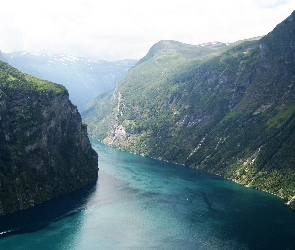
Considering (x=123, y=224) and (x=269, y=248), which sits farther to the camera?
(x=123, y=224)

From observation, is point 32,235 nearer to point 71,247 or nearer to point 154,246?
point 71,247

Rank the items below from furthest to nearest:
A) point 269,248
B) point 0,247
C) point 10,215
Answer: point 10,215 < point 269,248 < point 0,247

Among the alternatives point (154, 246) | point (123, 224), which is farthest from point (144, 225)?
point (154, 246)

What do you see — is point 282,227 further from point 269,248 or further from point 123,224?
point 123,224

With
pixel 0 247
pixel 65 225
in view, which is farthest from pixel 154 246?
pixel 0 247

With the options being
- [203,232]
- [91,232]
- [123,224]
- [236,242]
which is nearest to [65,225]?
[91,232]

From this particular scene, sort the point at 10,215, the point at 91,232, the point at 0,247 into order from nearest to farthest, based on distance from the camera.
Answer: the point at 0,247 → the point at 91,232 → the point at 10,215

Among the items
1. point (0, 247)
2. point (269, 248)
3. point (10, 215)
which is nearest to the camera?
point (0, 247)

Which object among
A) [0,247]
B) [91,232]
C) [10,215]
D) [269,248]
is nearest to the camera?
[0,247]

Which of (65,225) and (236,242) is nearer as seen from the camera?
(236,242)
